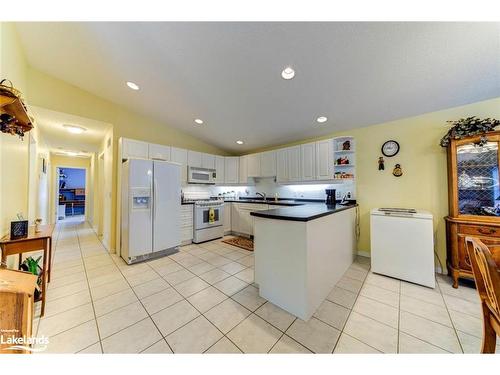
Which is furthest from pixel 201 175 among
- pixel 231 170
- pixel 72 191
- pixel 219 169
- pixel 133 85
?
pixel 72 191

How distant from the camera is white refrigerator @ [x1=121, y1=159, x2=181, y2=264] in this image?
2.92 meters

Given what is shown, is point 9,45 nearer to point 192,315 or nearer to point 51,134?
point 51,134

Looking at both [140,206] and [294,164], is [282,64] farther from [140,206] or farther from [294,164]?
[140,206]

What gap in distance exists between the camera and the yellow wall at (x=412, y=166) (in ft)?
8.16

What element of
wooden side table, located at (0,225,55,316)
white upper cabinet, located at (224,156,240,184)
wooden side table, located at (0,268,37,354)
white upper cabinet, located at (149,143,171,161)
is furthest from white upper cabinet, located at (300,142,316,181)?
wooden side table, located at (0,225,55,316)

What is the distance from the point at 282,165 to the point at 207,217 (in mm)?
2129

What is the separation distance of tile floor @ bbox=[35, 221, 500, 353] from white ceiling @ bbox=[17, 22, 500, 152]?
2452mm

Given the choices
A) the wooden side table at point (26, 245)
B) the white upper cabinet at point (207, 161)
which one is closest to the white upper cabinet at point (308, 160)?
the white upper cabinet at point (207, 161)

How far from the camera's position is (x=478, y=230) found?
2043 millimetres

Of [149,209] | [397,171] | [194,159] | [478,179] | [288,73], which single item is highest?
[288,73]

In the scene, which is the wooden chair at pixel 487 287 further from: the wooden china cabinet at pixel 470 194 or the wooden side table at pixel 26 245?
the wooden side table at pixel 26 245

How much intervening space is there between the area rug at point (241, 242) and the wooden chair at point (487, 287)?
9.43 feet

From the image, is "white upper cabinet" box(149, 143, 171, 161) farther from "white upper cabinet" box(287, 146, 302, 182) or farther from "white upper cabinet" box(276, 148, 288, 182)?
"white upper cabinet" box(287, 146, 302, 182)

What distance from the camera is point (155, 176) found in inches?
124
